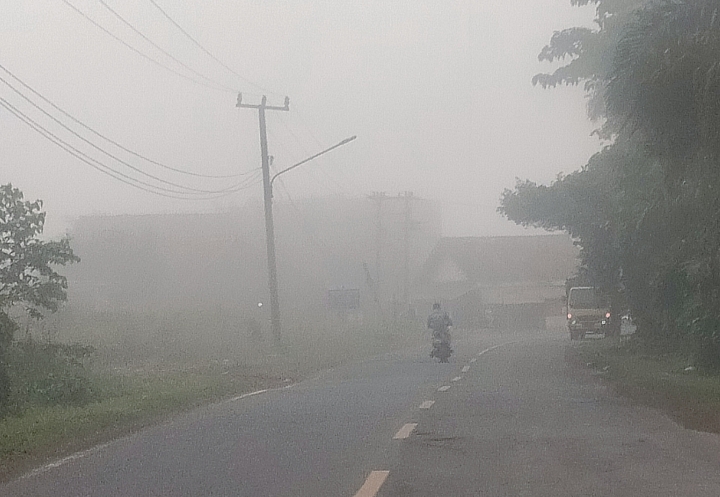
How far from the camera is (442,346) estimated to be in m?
29.6

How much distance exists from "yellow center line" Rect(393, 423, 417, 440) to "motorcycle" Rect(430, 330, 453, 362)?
1628 centimetres

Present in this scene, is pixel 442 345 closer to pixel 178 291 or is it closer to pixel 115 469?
pixel 115 469

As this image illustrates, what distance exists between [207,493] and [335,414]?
611cm

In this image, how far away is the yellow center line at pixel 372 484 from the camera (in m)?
8.71

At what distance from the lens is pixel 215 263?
7081cm

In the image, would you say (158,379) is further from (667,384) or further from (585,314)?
(585,314)

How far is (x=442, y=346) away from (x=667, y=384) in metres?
11.8

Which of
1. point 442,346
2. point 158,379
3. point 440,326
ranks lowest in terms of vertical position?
point 158,379

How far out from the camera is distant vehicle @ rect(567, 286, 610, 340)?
1938 inches

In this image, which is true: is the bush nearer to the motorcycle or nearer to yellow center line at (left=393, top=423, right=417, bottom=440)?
yellow center line at (left=393, top=423, right=417, bottom=440)

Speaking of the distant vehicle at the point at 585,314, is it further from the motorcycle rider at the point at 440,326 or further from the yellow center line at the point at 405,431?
the yellow center line at the point at 405,431

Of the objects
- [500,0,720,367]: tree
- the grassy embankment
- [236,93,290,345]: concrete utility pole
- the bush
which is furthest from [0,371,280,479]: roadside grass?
[236,93,290,345]: concrete utility pole

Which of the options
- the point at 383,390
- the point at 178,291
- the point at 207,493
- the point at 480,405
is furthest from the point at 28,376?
the point at 178,291

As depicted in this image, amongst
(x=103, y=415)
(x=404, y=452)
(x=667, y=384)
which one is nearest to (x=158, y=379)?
(x=103, y=415)
